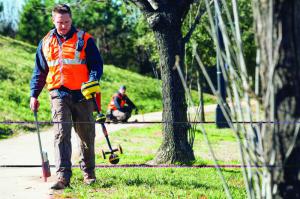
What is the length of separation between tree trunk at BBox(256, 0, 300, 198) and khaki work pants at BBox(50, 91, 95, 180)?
3637mm

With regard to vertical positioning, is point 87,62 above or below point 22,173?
above

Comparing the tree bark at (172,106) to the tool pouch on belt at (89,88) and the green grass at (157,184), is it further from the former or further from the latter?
the tool pouch on belt at (89,88)

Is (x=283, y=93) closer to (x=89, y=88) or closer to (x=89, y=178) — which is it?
(x=89, y=88)

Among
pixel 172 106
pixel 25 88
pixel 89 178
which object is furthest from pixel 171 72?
pixel 25 88

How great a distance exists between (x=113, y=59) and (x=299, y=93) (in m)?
54.2

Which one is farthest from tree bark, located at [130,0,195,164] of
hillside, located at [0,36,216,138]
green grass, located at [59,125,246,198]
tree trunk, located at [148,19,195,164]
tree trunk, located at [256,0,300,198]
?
hillside, located at [0,36,216,138]

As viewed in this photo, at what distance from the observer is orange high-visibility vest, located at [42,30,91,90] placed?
642 cm

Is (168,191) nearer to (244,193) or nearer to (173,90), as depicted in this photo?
(244,193)

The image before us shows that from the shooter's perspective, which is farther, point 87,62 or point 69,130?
point 87,62

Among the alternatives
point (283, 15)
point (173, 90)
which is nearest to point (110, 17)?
point (173, 90)

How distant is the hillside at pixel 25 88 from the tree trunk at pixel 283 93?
11.7 meters

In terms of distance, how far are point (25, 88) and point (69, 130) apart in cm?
1753

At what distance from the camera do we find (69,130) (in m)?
6.47

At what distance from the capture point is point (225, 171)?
8.35m
